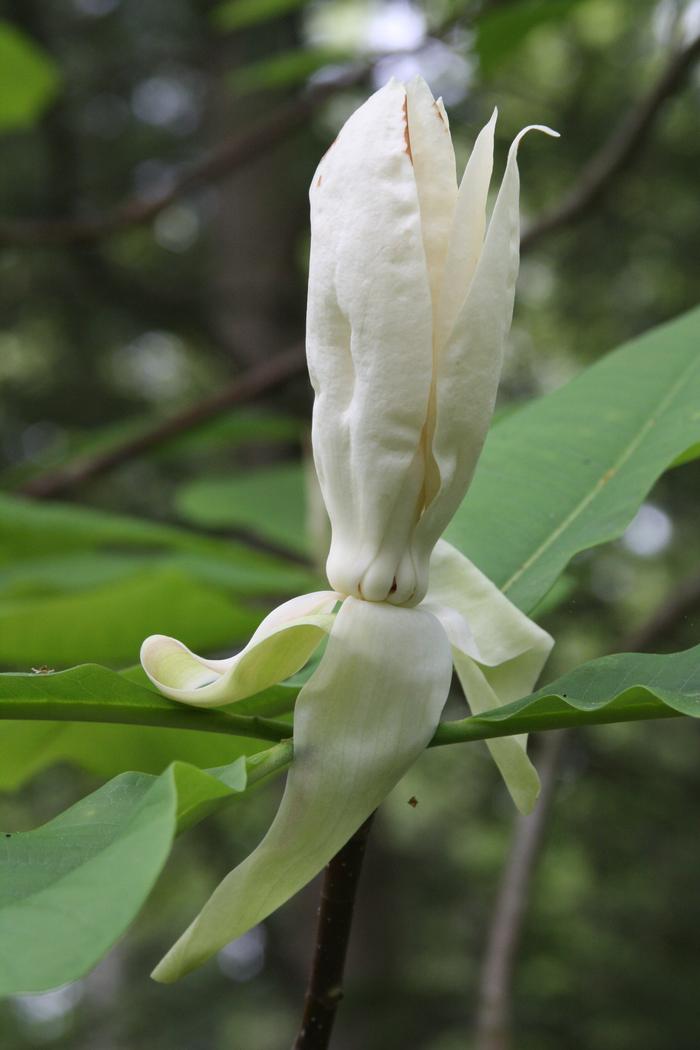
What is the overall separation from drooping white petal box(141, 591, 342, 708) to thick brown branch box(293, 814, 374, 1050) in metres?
0.09

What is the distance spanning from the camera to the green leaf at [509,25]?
2.04m

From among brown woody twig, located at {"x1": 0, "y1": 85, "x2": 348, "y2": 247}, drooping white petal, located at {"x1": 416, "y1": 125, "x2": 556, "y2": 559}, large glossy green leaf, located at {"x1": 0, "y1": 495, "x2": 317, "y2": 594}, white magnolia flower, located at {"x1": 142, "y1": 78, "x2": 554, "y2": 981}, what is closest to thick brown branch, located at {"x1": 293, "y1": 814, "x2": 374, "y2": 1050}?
white magnolia flower, located at {"x1": 142, "y1": 78, "x2": 554, "y2": 981}

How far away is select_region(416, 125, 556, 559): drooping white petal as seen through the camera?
1.91 ft

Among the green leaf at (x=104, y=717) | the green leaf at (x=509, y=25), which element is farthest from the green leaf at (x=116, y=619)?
the green leaf at (x=509, y=25)

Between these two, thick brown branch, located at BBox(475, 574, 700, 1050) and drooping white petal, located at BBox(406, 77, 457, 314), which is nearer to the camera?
drooping white petal, located at BBox(406, 77, 457, 314)

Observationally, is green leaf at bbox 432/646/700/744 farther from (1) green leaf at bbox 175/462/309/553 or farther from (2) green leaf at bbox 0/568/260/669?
(1) green leaf at bbox 175/462/309/553

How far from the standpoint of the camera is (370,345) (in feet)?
1.93

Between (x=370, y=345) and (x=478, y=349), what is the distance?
5cm

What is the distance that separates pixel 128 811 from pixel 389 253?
11.4 inches

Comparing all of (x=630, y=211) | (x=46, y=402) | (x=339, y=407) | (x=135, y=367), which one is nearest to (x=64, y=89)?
(x=46, y=402)

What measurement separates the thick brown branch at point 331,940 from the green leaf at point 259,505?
4.67 feet

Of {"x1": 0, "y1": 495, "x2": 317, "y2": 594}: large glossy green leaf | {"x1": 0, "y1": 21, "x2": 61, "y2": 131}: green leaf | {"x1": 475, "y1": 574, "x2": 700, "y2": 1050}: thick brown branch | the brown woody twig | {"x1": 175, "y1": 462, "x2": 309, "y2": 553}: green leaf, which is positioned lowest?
{"x1": 475, "y1": 574, "x2": 700, "y2": 1050}: thick brown branch

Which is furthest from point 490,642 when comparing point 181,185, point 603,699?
point 181,185

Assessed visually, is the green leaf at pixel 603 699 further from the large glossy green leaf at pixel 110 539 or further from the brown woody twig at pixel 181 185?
the brown woody twig at pixel 181 185
